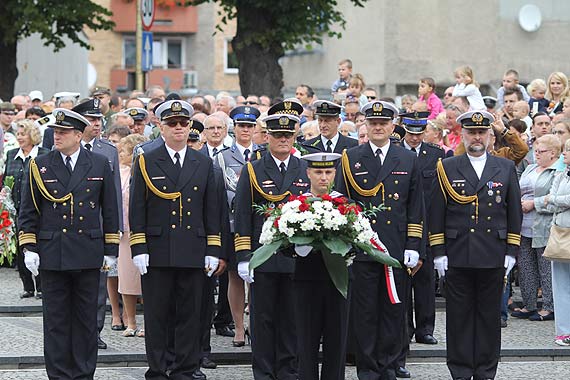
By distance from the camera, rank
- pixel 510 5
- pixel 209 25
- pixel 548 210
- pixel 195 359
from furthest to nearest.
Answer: pixel 209 25 → pixel 510 5 → pixel 548 210 → pixel 195 359

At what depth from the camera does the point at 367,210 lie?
34.9 ft

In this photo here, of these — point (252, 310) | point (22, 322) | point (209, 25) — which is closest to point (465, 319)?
point (252, 310)

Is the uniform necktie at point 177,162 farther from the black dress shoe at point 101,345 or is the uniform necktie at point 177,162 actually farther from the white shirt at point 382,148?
the black dress shoe at point 101,345

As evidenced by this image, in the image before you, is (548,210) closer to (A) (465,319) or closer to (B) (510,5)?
(A) (465,319)

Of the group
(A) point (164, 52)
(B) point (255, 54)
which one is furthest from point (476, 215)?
(A) point (164, 52)

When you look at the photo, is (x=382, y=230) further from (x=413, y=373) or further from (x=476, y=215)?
(x=413, y=373)

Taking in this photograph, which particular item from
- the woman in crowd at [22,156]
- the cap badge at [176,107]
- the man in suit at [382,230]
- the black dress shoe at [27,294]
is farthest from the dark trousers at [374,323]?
the woman in crowd at [22,156]

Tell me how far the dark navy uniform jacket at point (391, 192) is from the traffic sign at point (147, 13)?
12.5 meters

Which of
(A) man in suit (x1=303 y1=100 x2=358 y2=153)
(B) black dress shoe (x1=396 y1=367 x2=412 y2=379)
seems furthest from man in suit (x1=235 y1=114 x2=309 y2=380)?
(A) man in suit (x1=303 y1=100 x2=358 y2=153)

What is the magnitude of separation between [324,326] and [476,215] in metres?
1.98

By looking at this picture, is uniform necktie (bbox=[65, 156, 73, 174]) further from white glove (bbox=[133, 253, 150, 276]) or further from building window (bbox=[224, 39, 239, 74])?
building window (bbox=[224, 39, 239, 74])

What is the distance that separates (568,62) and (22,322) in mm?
22903

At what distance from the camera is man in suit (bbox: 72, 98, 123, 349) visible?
475 inches

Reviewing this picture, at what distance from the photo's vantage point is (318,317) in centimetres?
969
